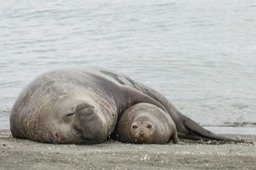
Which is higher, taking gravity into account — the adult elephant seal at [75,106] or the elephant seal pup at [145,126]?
the adult elephant seal at [75,106]

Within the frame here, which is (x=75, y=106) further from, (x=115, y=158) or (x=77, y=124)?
(x=115, y=158)

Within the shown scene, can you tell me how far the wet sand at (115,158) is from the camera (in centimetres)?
630

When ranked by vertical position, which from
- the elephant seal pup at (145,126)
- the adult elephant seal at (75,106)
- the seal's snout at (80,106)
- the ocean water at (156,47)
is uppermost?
the seal's snout at (80,106)

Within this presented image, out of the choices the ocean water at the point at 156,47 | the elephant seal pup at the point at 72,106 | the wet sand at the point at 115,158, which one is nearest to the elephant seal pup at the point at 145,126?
the elephant seal pup at the point at 72,106

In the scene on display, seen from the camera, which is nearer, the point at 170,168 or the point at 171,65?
the point at 170,168

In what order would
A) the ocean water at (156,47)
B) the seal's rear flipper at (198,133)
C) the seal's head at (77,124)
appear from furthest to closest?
1. the ocean water at (156,47)
2. the seal's rear flipper at (198,133)
3. the seal's head at (77,124)

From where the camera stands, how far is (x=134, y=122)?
901 cm

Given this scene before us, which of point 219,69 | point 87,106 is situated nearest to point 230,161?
point 87,106

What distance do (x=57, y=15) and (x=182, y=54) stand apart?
13560 millimetres

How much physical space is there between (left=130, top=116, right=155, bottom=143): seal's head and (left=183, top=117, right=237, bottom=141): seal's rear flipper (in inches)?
49.2

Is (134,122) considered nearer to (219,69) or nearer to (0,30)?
(219,69)

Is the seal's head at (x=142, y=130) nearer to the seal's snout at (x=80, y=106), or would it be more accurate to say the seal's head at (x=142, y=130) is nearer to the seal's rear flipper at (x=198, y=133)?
the seal's snout at (x=80, y=106)

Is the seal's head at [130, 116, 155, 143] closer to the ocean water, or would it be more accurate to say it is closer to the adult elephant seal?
the adult elephant seal

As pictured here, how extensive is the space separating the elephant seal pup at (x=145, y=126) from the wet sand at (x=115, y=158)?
0.82 m
